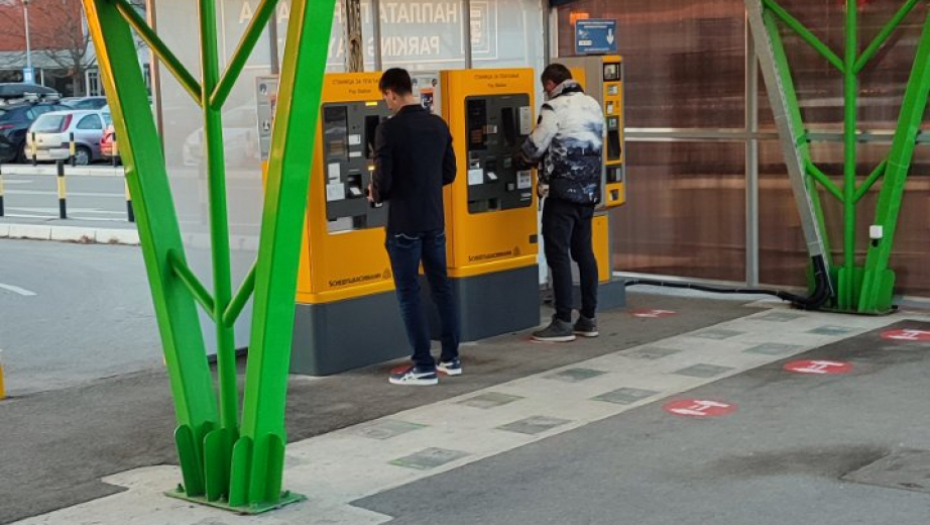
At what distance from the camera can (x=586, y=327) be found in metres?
9.98

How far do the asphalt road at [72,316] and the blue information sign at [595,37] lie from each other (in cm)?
396

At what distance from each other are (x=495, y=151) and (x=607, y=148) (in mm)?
1335

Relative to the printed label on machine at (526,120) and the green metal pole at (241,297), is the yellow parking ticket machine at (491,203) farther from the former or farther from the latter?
the green metal pole at (241,297)

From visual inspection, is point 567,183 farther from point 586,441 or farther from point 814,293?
point 586,441

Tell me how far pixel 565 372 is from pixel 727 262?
3416mm

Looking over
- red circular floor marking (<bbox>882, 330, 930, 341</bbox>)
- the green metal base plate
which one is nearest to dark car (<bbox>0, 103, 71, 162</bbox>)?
red circular floor marking (<bbox>882, 330, 930, 341</bbox>)

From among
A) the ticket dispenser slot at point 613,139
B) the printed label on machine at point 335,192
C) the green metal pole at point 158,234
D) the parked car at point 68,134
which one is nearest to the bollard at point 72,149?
the parked car at point 68,134

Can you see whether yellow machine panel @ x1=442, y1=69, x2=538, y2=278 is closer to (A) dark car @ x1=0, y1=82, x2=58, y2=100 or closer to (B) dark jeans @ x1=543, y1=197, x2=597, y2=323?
(B) dark jeans @ x1=543, y1=197, x2=597, y2=323

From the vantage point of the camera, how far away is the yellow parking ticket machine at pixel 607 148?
35.4ft

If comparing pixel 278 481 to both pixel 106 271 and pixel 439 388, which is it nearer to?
pixel 439 388

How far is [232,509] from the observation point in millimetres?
6059

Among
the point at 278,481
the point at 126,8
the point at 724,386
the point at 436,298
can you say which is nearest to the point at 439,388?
the point at 436,298

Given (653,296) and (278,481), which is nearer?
(278,481)

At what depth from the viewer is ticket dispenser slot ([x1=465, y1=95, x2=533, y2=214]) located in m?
9.76
